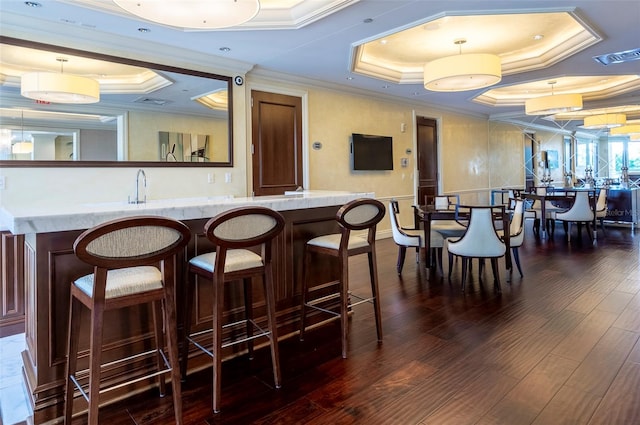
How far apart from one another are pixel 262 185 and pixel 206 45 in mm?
1854

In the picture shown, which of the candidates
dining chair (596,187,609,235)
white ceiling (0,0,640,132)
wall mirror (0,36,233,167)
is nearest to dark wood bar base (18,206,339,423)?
wall mirror (0,36,233,167)

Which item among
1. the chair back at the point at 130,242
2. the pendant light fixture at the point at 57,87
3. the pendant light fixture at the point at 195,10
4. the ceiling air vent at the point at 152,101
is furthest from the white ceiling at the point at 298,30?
the chair back at the point at 130,242

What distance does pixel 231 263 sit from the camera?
6.92 feet

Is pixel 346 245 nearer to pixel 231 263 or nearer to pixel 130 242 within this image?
pixel 231 263

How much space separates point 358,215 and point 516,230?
2.85 metres

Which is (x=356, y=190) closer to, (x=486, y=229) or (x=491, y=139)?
(x=486, y=229)

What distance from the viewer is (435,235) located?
4707 mm

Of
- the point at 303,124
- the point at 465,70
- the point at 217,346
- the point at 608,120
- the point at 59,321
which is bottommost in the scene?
the point at 217,346

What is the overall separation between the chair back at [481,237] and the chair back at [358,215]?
66.9 inches

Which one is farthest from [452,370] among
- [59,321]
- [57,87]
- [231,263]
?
[57,87]

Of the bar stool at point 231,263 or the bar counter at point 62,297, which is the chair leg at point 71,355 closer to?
the bar counter at point 62,297

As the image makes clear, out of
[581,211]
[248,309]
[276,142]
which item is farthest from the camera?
[581,211]

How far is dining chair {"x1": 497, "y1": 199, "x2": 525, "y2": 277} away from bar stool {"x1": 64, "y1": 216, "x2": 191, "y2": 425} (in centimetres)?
385

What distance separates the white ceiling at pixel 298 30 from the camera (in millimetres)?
3309
